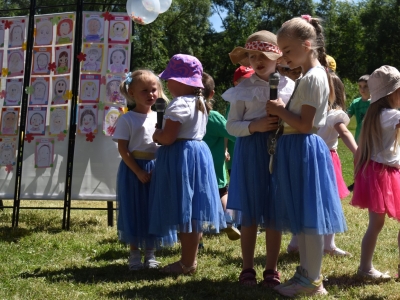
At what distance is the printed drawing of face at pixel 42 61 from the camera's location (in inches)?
273

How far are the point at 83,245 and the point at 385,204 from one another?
2.82m

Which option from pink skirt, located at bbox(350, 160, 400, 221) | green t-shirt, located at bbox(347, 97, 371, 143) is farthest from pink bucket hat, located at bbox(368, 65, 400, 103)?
green t-shirt, located at bbox(347, 97, 371, 143)

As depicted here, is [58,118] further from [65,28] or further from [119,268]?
[119,268]

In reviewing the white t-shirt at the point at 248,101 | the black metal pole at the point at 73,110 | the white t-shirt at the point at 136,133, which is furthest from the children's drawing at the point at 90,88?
the white t-shirt at the point at 248,101

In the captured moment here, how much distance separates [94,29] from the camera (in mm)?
6871

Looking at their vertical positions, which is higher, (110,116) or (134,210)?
(110,116)

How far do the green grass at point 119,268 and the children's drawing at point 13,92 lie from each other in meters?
1.35

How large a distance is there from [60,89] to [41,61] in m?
0.38

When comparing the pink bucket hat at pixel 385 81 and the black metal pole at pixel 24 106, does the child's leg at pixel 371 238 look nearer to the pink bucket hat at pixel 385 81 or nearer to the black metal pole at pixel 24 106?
the pink bucket hat at pixel 385 81

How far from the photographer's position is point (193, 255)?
4773 millimetres

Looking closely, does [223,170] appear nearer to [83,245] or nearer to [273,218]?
[83,245]

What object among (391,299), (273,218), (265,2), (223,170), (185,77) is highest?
(265,2)

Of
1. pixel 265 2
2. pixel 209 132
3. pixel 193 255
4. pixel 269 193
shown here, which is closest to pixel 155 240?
pixel 193 255

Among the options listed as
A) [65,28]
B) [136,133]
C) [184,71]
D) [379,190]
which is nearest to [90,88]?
[65,28]
